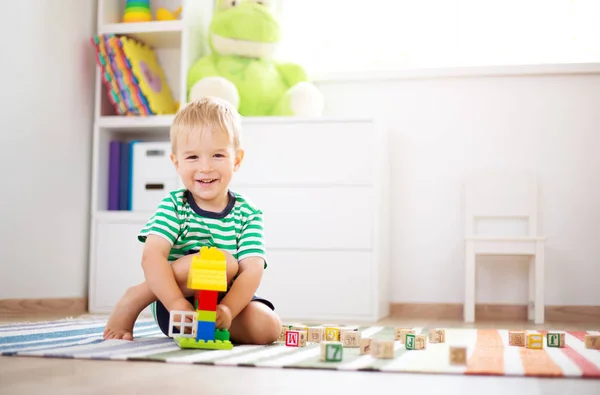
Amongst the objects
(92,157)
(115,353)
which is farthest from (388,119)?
(115,353)

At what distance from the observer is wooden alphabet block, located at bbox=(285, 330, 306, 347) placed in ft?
5.28

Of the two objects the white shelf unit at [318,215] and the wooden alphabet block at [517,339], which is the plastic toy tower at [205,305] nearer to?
the wooden alphabet block at [517,339]

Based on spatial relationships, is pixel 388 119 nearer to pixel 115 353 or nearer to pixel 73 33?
pixel 73 33

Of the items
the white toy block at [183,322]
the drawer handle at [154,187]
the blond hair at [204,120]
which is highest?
the blond hair at [204,120]

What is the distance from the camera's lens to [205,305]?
146 centimetres

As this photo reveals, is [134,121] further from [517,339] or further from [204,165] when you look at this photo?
[517,339]

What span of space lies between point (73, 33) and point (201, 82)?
55cm

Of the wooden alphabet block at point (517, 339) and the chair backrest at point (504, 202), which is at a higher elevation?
the chair backrest at point (504, 202)

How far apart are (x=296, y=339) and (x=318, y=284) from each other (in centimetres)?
119

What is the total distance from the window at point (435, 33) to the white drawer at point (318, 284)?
0.92 meters

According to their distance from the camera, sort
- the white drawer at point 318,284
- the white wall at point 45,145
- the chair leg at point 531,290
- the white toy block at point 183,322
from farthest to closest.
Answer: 1. the chair leg at point 531,290
2. the white drawer at point 318,284
3. the white wall at point 45,145
4. the white toy block at point 183,322

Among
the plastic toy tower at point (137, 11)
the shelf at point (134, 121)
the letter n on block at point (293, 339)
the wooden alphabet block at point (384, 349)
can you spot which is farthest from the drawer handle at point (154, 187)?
the wooden alphabet block at point (384, 349)

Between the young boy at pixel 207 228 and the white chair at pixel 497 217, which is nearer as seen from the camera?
the young boy at pixel 207 228

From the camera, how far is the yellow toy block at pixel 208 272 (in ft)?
4.66
